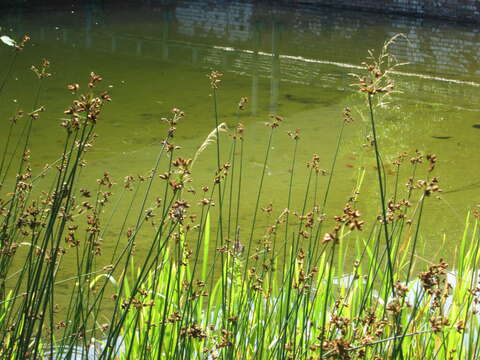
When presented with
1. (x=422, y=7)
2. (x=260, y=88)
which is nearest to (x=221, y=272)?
(x=260, y=88)

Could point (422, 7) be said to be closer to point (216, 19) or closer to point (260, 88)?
point (216, 19)

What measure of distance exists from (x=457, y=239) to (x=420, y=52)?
255 inches

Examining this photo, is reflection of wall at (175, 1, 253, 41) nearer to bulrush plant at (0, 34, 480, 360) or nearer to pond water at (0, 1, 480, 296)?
pond water at (0, 1, 480, 296)

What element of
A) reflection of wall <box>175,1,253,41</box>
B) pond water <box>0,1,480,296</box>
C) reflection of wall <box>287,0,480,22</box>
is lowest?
pond water <box>0,1,480,296</box>

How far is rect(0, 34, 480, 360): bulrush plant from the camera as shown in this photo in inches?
59.2

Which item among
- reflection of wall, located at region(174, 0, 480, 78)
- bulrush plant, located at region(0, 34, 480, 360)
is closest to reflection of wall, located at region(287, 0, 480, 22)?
reflection of wall, located at region(174, 0, 480, 78)

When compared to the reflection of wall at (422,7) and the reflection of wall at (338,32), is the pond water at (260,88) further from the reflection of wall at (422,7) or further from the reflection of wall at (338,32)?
the reflection of wall at (422,7)

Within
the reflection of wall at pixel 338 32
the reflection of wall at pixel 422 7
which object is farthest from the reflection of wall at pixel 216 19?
the reflection of wall at pixel 422 7

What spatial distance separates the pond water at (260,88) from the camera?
201 inches

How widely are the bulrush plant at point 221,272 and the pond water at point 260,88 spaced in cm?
17

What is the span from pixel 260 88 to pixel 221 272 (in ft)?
17.6

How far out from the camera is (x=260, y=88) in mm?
7715

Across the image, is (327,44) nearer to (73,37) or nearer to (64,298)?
(73,37)

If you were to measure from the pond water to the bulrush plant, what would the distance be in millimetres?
167
